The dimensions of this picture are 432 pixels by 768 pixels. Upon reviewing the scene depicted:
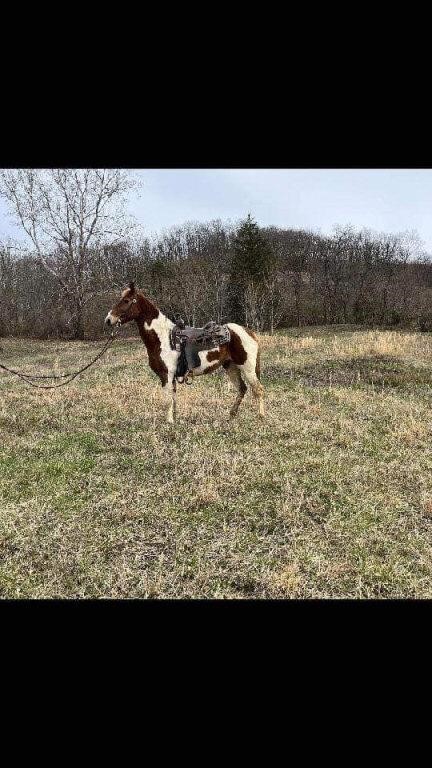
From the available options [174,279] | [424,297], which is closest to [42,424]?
[174,279]

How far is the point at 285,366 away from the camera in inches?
225

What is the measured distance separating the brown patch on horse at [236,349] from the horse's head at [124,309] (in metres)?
0.96

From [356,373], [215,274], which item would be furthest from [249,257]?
[356,373]

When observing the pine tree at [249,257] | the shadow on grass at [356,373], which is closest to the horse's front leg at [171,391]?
the pine tree at [249,257]

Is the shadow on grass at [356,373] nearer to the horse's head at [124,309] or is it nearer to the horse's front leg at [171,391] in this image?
the horse's front leg at [171,391]

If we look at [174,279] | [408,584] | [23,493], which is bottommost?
[408,584]

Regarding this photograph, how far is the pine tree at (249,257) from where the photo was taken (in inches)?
165

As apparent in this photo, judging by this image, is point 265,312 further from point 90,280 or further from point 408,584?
point 408,584

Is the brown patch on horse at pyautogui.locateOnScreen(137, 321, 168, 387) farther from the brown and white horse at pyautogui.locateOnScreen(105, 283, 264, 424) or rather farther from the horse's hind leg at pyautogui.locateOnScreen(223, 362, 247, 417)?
the horse's hind leg at pyautogui.locateOnScreen(223, 362, 247, 417)

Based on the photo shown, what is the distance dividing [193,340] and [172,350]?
0.65 ft

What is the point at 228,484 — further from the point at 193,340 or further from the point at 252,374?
the point at 193,340
